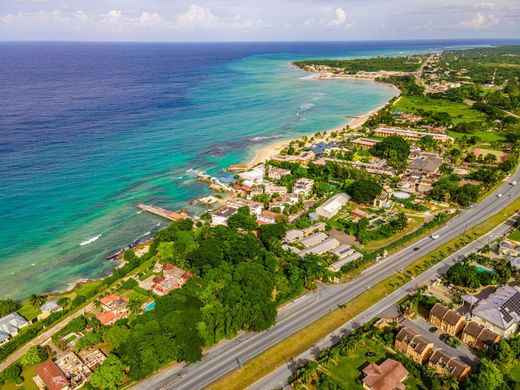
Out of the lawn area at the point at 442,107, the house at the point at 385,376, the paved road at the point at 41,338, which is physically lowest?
the paved road at the point at 41,338

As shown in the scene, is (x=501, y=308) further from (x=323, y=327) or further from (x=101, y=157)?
(x=101, y=157)

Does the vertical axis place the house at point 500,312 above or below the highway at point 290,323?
above

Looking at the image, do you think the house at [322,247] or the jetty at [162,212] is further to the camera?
the jetty at [162,212]

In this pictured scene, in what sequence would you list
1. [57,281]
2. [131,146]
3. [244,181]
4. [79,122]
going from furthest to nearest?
[79,122], [131,146], [244,181], [57,281]

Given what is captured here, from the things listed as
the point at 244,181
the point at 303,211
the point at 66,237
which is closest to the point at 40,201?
the point at 66,237

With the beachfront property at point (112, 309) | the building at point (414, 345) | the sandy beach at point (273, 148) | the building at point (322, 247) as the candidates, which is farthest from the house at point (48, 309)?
the sandy beach at point (273, 148)

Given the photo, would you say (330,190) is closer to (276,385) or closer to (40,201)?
(276,385)

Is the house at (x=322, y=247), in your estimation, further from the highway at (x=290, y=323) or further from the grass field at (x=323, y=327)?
the grass field at (x=323, y=327)

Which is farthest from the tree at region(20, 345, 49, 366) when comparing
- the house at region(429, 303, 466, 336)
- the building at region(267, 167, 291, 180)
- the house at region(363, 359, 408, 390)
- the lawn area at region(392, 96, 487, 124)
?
the lawn area at region(392, 96, 487, 124)

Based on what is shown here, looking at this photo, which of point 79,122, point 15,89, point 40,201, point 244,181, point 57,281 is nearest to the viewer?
point 57,281
